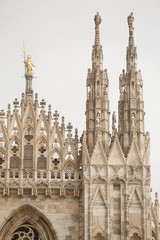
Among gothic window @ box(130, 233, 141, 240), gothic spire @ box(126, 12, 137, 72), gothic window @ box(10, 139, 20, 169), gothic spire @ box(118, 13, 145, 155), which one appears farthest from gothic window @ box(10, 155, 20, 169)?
gothic spire @ box(126, 12, 137, 72)

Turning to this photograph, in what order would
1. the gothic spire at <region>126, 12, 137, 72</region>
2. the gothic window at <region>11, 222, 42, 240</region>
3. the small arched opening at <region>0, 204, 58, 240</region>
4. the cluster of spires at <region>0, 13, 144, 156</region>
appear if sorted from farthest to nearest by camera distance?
the gothic spire at <region>126, 12, 137, 72</region>
the cluster of spires at <region>0, 13, 144, 156</region>
the gothic window at <region>11, 222, 42, 240</region>
the small arched opening at <region>0, 204, 58, 240</region>

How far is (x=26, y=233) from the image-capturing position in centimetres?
2081

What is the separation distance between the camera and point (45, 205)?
20828 millimetres

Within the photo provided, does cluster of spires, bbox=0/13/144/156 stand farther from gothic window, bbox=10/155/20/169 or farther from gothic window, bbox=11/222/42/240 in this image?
gothic window, bbox=11/222/42/240

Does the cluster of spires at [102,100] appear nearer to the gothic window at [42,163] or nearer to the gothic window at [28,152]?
the gothic window at [28,152]

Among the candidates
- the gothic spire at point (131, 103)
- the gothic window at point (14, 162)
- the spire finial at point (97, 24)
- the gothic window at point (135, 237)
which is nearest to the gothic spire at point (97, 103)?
the spire finial at point (97, 24)

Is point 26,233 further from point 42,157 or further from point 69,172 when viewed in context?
point 42,157

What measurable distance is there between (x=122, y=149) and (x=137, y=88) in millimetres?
2290

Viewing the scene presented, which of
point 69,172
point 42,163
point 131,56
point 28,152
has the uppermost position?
→ point 131,56

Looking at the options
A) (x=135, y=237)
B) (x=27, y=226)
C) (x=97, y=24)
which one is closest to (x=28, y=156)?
(x=27, y=226)

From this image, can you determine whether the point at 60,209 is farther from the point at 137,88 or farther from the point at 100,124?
the point at 137,88

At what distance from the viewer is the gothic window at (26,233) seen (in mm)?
20750

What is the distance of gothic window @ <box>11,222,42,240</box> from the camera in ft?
68.1

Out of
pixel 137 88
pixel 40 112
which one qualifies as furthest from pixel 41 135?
pixel 137 88
